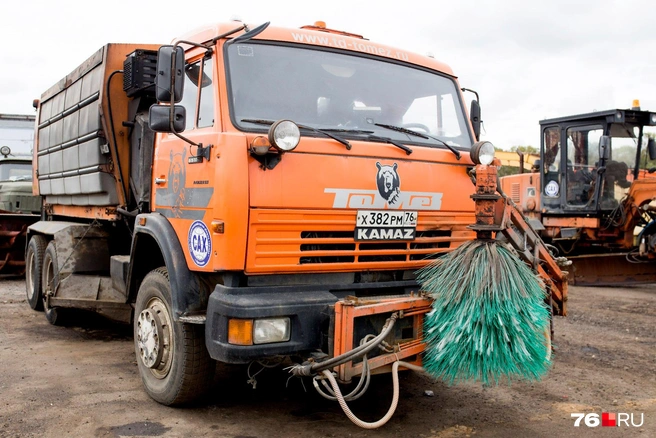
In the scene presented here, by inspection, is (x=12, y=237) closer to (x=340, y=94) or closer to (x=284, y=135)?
(x=340, y=94)

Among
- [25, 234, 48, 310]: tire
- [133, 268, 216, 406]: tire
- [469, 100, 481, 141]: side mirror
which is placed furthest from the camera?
[25, 234, 48, 310]: tire

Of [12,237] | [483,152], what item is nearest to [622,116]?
[483,152]

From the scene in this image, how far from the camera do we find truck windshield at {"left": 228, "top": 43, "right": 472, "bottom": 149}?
421 centimetres

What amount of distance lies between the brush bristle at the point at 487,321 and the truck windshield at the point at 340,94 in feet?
3.59

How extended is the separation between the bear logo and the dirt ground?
4.82 feet

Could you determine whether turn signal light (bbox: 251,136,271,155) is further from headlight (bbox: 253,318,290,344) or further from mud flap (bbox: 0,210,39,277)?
mud flap (bbox: 0,210,39,277)

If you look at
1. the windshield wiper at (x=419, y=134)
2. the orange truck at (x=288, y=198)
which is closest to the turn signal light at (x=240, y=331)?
the orange truck at (x=288, y=198)

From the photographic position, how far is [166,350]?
446 cm

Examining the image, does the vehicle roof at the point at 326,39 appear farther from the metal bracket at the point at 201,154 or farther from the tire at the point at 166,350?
the tire at the point at 166,350

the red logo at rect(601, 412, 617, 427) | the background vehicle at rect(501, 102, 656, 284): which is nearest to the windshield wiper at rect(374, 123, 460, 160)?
the red logo at rect(601, 412, 617, 427)

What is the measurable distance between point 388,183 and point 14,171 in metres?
10.1

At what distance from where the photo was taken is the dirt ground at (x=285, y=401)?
4.13m

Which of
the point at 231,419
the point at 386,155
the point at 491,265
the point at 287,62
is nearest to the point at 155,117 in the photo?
the point at 287,62

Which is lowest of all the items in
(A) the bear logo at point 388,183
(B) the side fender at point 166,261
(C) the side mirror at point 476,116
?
(B) the side fender at point 166,261
